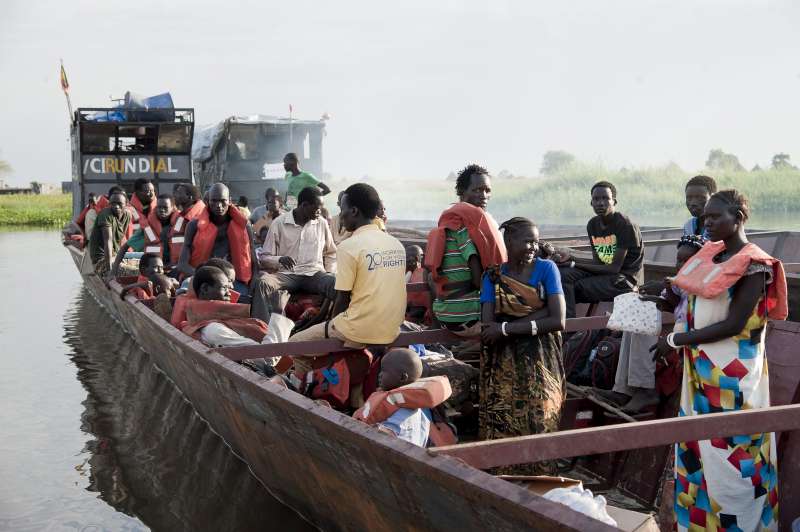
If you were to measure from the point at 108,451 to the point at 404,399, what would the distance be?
356 cm

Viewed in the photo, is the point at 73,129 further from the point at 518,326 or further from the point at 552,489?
the point at 552,489

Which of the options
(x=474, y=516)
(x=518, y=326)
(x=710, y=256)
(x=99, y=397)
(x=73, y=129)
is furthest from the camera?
(x=73, y=129)

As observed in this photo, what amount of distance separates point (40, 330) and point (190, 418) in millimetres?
5588

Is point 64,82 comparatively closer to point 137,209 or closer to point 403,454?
point 137,209

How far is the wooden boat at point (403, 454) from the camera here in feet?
8.19

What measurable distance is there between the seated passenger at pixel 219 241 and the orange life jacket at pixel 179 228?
0.90m

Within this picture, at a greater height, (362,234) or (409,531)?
(362,234)

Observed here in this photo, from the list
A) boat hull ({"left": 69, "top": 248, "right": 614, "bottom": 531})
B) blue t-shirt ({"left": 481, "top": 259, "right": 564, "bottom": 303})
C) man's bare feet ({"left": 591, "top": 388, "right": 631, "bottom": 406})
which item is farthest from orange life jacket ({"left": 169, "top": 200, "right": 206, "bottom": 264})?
blue t-shirt ({"left": 481, "top": 259, "right": 564, "bottom": 303})

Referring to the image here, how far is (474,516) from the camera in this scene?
2523 millimetres

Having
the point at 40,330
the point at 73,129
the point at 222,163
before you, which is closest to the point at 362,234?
the point at 40,330

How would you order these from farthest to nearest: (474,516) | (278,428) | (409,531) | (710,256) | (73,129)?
(73,129) < (278,428) < (710,256) < (409,531) < (474,516)

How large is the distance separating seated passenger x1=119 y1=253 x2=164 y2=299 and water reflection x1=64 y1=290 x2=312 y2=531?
2.53 feet

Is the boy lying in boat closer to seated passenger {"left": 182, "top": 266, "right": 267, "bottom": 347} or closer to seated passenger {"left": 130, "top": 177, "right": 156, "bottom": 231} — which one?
seated passenger {"left": 130, "top": 177, "right": 156, "bottom": 231}

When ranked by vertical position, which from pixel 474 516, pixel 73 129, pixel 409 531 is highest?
pixel 73 129
